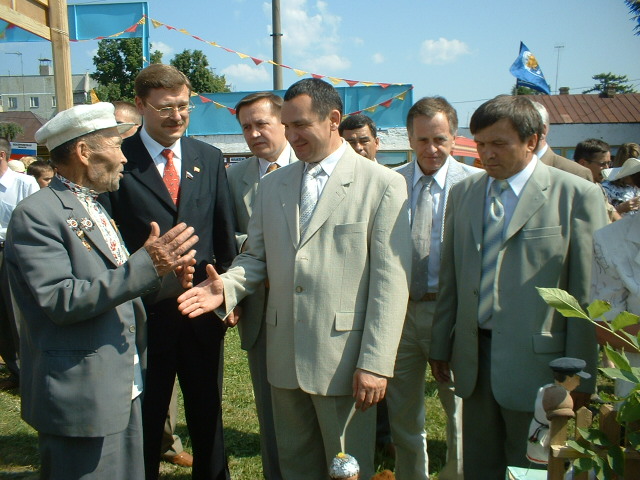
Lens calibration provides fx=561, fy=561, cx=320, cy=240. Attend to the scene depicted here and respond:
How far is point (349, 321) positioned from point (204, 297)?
26.6 inches

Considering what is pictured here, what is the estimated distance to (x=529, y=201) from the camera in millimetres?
2475

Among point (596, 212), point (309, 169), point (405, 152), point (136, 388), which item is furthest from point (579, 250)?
point (405, 152)

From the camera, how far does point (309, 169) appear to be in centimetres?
274

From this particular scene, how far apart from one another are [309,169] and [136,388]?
1302mm

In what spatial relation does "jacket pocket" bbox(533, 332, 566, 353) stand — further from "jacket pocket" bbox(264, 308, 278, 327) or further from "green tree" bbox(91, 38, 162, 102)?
"green tree" bbox(91, 38, 162, 102)

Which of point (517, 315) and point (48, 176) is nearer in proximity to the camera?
point (517, 315)

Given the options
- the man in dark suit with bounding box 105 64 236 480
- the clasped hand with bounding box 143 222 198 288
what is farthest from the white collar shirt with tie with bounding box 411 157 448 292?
the clasped hand with bounding box 143 222 198 288

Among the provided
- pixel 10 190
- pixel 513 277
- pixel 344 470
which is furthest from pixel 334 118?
pixel 10 190

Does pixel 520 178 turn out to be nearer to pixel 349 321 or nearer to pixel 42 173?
pixel 349 321

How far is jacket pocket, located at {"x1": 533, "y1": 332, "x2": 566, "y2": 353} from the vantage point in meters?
2.43

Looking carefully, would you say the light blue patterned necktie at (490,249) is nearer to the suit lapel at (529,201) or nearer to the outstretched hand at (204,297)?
the suit lapel at (529,201)

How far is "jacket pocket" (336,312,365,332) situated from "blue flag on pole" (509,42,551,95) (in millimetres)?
13332

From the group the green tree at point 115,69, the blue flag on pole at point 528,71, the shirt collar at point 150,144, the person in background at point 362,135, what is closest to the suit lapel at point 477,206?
the shirt collar at point 150,144

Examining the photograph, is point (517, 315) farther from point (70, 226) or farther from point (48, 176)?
point (48, 176)
